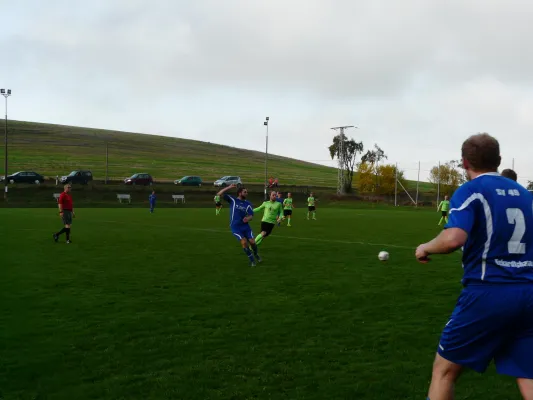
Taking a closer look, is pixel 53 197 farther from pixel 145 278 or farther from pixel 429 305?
pixel 429 305

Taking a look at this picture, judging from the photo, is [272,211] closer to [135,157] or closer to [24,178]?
[24,178]

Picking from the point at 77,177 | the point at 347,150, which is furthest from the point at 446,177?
the point at 77,177

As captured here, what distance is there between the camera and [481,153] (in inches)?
144

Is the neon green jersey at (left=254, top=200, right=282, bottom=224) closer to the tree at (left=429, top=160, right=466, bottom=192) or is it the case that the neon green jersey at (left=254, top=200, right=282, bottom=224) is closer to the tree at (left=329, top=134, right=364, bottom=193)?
the tree at (left=429, top=160, right=466, bottom=192)

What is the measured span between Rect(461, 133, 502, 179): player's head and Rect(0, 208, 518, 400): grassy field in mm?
2449

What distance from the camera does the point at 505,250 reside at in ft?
11.6

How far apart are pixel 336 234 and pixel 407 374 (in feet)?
59.7

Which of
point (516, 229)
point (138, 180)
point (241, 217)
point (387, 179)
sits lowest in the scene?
point (241, 217)

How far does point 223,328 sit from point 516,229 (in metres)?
4.76

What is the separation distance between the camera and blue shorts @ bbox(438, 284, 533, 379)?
11.4 ft

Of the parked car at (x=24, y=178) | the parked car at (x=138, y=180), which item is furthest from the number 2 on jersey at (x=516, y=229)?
the parked car at (x=138, y=180)

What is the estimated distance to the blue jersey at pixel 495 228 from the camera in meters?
3.54

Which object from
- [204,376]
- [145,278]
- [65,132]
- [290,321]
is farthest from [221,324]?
[65,132]

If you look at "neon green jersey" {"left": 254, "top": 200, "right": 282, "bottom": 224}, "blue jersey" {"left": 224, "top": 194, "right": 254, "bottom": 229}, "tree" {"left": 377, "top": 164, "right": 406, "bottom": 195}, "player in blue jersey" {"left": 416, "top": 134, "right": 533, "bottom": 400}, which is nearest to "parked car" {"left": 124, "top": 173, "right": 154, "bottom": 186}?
"tree" {"left": 377, "top": 164, "right": 406, "bottom": 195}
